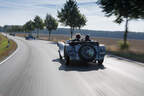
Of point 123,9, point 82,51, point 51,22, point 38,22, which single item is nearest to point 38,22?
point 38,22

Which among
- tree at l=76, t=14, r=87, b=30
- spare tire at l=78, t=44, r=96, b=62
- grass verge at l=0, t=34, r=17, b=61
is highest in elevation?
tree at l=76, t=14, r=87, b=30

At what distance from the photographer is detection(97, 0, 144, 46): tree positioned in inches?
723

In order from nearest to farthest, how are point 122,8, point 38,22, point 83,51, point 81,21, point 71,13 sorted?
1. point 83,51
2. point 122,8
3. point 71,13
4. point 81,21
5. point 38,22

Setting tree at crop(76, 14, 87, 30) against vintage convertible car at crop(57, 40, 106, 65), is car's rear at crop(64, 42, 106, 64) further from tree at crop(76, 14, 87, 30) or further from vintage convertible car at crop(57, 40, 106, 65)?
tree at crop(76, 14, 87, 30)

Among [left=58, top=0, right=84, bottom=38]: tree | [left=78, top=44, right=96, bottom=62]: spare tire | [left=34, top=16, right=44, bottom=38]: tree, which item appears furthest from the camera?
[left=34, top=16, right=44, bottom=38]: tree

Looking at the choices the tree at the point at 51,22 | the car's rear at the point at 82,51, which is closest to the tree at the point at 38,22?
the tree at the point at 51,22

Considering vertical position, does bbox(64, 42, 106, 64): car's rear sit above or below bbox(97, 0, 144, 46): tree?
below

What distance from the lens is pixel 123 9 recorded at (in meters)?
19.3

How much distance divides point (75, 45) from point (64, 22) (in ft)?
102

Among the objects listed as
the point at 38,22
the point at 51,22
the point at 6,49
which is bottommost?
the point at 6,49

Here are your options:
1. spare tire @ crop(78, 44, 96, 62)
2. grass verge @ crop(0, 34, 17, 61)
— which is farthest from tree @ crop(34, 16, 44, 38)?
spare tire @ crop(78, 44, 96, 62)

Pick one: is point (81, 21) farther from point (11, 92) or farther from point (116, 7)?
point (11, 92)

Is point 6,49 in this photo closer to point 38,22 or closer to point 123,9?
point 123,9

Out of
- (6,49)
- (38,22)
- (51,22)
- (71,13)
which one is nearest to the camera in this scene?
(6,49)
